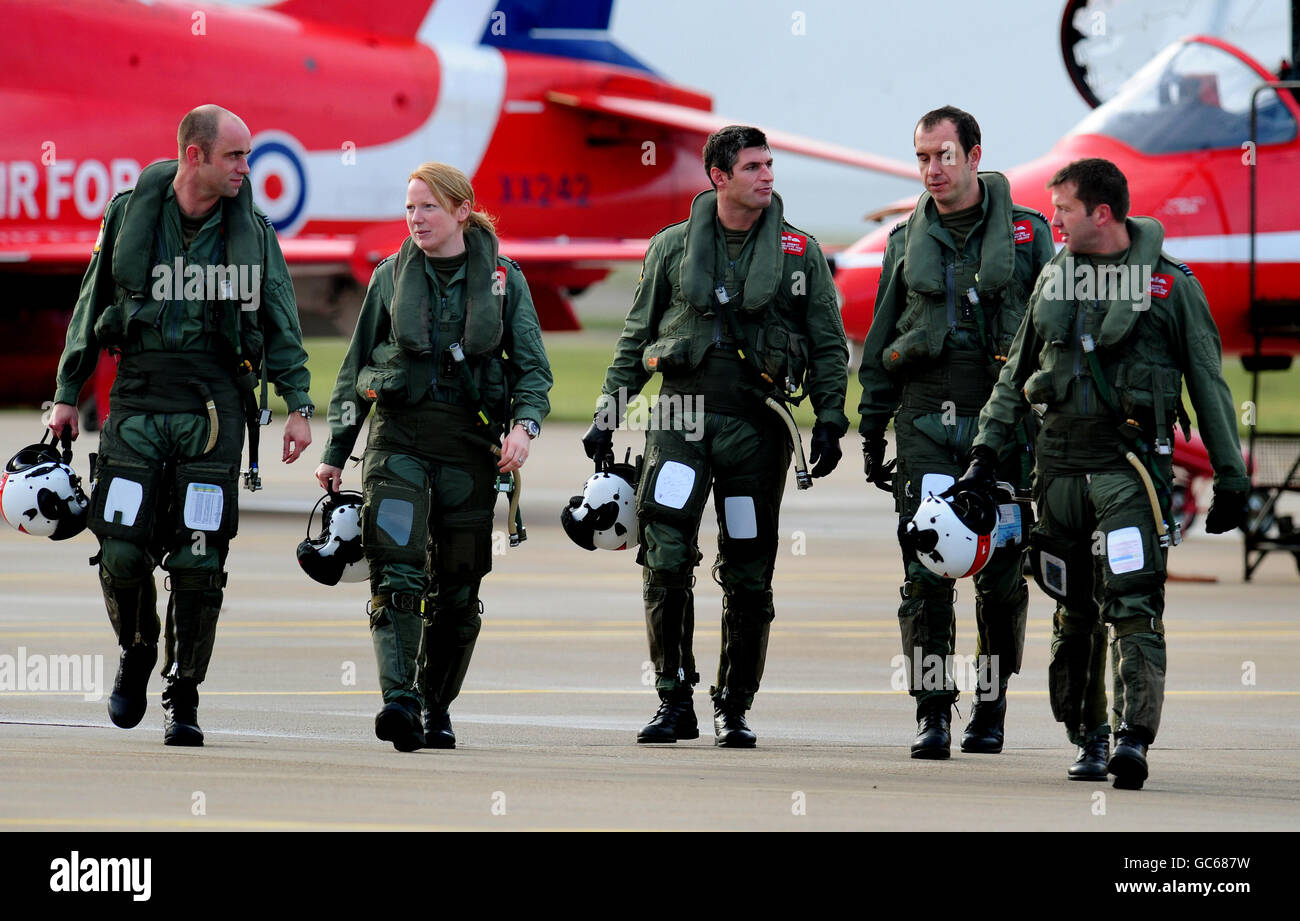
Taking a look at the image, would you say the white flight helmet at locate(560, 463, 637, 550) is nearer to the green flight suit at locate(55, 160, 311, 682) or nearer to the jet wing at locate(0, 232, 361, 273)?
the green flight suit at locate(55, 160, 311, 682)

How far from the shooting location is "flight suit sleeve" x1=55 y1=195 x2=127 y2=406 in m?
7.36

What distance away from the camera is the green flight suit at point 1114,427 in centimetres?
668

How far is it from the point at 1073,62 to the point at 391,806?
1124 cm

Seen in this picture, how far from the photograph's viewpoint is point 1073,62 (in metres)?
15.7

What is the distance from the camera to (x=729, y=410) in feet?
25.3

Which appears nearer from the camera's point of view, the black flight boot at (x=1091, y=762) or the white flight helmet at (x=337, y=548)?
the black flight boot at (x=1091, y=762)

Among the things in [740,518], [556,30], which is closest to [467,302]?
[740,518]

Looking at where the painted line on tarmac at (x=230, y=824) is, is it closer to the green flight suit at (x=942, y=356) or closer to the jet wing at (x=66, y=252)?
the green flight suit at (x=942, y=356)

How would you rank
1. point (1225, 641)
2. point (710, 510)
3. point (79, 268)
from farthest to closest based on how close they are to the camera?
point (79, 268) → point (710, 510) → point (1225, 641)

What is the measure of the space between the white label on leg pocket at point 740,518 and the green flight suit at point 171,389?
157 cm

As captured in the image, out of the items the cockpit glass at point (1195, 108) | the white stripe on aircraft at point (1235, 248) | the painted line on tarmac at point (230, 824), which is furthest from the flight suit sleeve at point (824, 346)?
the cockpit glass at point (1195, 108)
